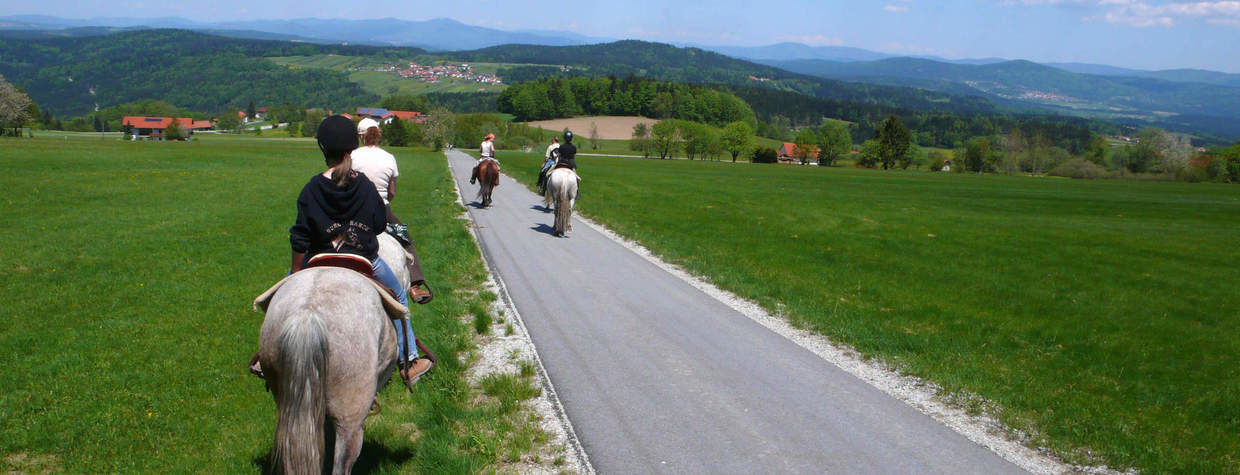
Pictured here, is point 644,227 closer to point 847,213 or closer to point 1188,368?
point 847,213

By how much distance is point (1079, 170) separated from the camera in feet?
335

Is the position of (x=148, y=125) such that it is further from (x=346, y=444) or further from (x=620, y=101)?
(x=346, y=444)

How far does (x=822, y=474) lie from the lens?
5.64m

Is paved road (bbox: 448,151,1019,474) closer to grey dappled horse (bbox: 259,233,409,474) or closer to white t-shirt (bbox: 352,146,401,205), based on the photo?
grey dappled horse (bbox: 259,233,409,474)

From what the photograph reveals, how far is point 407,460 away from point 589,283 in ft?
24.0

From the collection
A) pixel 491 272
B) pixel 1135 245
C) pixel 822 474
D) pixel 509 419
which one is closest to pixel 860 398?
pixel 822 474

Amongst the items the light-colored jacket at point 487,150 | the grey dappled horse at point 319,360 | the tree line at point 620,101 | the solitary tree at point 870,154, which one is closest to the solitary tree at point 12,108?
the light-colored jacket at point 487,150

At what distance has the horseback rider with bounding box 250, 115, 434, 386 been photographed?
474cm

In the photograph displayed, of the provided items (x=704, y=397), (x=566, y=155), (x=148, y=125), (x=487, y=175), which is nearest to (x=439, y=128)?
(x=148, y=125)

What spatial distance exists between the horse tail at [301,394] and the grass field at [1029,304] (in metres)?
6.44

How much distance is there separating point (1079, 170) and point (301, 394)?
12249cm

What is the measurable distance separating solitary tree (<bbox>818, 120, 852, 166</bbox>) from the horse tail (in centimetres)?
13367

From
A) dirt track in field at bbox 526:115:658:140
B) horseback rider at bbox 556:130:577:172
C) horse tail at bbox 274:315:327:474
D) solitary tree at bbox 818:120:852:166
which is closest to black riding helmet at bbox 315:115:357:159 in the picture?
horse tail at bbox 274:315:327:474

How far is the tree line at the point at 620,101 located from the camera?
561ft
